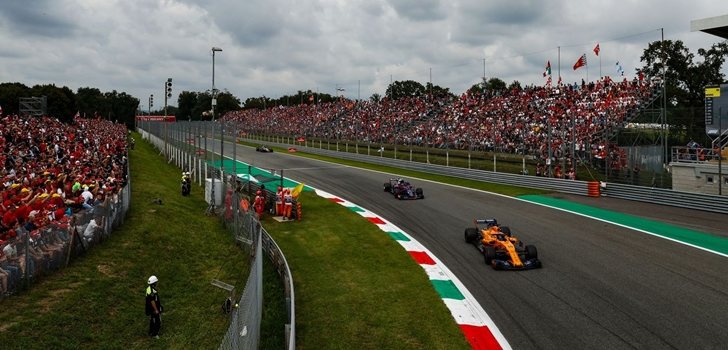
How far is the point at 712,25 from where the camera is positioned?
2181 centimetres

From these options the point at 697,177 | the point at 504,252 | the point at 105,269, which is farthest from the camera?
the point at 697,177

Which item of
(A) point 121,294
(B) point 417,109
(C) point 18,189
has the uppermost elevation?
(B) point 417,109

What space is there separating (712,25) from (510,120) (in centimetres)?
1495

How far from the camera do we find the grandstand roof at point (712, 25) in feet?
70.3

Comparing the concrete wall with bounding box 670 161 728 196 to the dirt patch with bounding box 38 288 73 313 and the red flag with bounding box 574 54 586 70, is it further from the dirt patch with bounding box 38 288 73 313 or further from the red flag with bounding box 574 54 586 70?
the dirt patch with bounding box 38 288 73 313

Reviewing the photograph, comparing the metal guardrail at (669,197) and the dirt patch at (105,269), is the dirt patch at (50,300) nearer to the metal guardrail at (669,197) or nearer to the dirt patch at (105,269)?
the dirt patch at (105,269)

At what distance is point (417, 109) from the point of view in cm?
4941

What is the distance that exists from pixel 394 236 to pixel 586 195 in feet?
39.6

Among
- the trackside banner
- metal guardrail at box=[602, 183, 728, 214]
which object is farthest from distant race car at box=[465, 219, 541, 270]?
the trackside banner

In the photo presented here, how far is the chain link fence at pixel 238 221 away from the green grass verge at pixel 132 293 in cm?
69

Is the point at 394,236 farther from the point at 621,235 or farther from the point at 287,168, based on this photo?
the point at 287,168

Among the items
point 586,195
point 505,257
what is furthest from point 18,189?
point 586,195

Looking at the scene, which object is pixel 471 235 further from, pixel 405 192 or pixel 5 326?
pixel 5 326

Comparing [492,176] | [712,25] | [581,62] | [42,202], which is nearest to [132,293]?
[42,202]
